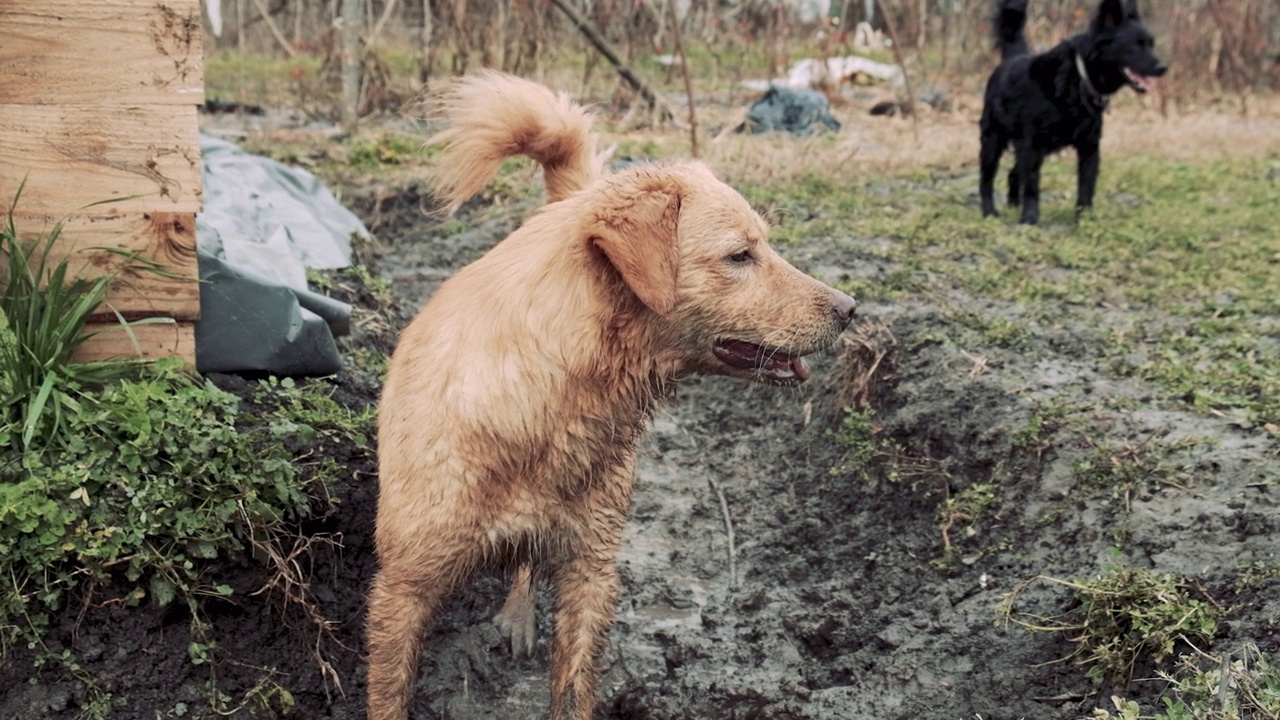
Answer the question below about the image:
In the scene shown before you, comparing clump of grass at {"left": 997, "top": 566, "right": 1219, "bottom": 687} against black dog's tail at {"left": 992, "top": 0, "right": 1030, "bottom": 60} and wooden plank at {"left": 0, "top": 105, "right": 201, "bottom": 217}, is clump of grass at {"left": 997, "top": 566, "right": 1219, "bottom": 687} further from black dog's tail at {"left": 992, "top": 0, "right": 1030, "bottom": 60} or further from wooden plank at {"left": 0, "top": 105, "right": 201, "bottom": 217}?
black dog's tail at {"left": 992, "top": 0, "right": 1030, "bottom": 60}

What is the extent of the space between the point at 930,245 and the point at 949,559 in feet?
11.4

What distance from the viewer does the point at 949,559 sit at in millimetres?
4238

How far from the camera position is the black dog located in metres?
8.40

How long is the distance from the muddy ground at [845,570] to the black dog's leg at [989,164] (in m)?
3.34

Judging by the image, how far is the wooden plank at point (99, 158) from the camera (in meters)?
3.76

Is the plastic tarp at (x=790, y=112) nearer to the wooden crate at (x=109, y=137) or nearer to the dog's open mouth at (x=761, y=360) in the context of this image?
the wooden crate at (x=109, y=137)

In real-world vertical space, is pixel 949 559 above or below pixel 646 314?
below

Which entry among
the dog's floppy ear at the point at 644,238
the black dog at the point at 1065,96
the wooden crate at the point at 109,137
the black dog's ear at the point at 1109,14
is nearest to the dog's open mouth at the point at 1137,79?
the black dog at the point at 1065,96

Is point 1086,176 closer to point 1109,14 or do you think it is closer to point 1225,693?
point 1109,14

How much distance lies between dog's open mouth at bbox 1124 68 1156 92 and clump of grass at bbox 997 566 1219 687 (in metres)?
6.14

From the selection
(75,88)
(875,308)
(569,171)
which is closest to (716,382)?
(875,308)

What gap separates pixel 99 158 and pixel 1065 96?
6.74 m

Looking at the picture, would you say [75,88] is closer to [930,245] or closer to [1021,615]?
[1021,615]

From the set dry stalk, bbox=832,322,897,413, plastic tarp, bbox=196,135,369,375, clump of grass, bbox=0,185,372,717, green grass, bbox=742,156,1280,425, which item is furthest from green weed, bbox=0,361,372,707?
green grass, bbox=742,156,1280,425
